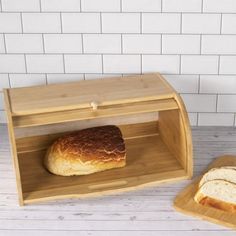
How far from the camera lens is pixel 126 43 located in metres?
1.36

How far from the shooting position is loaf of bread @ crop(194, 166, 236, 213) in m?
1.02

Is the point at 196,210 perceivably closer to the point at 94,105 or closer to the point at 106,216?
the point at 106,216

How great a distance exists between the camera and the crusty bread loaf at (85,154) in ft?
3.81

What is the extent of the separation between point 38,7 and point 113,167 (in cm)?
51

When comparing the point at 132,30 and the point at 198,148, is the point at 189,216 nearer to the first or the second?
the point at 198,148

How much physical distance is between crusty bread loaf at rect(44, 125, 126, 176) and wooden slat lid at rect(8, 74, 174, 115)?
0.35ft

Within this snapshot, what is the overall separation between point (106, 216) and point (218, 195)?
0.25 m

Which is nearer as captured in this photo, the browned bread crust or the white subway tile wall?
the browned bread crust

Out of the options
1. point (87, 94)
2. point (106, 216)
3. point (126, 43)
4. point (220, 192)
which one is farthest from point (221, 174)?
point (126, 43)

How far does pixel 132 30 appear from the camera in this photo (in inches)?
53.1

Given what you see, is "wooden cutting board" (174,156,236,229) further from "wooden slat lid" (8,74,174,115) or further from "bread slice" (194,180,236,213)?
"wooden slat lid" (8,74,174,115)

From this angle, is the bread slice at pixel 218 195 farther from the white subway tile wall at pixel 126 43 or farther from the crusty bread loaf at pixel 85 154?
the white subway tile wall at pixel 126 43

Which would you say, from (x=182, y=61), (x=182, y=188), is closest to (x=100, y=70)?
(x=182, y=61)

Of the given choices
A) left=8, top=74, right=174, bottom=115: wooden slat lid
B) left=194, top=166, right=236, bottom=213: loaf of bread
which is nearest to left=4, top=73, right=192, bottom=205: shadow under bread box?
left=8, top=74, right=174, bottom=115: wooden slat lid
